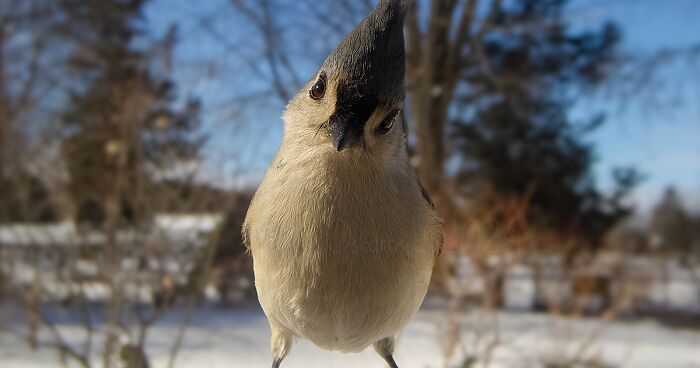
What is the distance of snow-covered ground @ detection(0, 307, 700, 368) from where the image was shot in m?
4.22

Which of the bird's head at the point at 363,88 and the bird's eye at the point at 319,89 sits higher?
the bird's eye at the point at 319,89

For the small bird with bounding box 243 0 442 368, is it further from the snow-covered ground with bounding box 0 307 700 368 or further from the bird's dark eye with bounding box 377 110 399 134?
the snow-covered ground with bounding box 0 307 700 368

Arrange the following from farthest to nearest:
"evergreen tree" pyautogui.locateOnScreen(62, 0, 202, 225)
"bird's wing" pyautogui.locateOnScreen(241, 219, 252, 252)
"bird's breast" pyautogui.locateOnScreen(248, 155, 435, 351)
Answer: "evergreen tree" pyautogui.locateOnScreen(62, 0, 202, 225), "bird's wing" pyautogui.locateOnScreen(241, 219, 252, 252), "bird's breast" pyautogui.locateOnScreen(248, 155, 435, 351)

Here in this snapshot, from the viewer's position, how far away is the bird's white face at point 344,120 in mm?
617

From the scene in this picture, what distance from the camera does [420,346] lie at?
15.5 ft

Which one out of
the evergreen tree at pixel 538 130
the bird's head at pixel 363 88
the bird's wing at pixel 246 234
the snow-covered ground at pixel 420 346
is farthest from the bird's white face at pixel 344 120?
the evergreen tree at pixel 538 130

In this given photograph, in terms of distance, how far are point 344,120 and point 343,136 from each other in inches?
0.9

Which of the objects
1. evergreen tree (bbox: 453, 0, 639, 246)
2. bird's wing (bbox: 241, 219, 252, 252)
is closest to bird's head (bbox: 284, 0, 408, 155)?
bird's wing (bbox: 241, 219, 252, 252)

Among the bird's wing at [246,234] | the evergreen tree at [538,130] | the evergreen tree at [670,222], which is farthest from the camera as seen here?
the evergreen tree at [670,222]

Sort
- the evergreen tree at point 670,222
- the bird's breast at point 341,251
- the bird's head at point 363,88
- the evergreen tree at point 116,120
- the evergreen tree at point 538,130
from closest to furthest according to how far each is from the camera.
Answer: the bird's head at point 363,88 → the bird's breast at point 341,251 → the evergreen tree at point 116,120 → the evergreen tree at point 538,130 → the evergreen tree at point 670,222

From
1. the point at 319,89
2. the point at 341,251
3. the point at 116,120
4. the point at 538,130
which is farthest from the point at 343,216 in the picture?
the point at 538,130

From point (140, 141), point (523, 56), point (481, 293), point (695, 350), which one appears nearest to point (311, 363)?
point (481, 293)

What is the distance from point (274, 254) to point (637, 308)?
26.9 ft

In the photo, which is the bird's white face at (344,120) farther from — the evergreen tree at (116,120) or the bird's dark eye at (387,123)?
the evergreen tree at (116,120)
